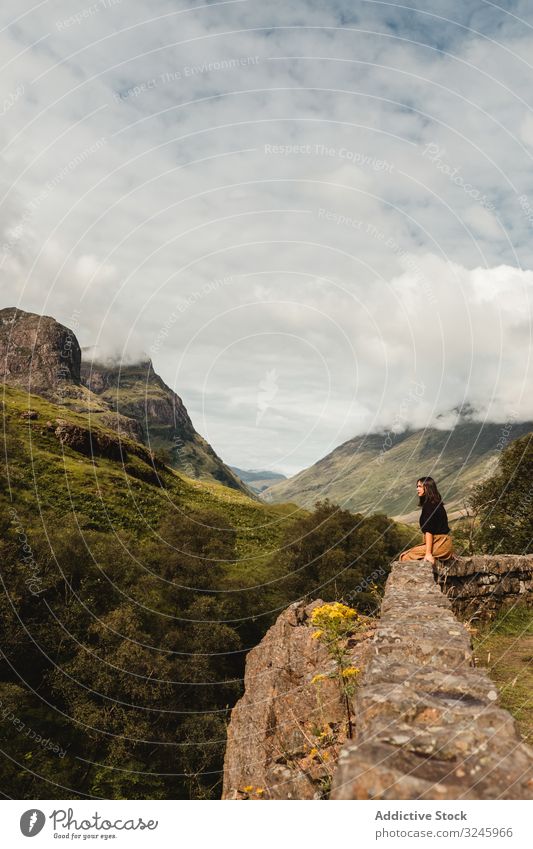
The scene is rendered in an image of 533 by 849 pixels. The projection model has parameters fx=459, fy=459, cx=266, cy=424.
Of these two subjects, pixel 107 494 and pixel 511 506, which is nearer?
pixel 511 506

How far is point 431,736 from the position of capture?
4.39m

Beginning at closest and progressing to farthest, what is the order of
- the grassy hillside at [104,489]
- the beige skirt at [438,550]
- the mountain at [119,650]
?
the beige skirt at [438,550]
the mountain at [119,650]
the grassy hillside at [104,489]

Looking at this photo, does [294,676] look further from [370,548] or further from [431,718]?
Answer: [370,548]

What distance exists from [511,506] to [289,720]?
41.0 meters

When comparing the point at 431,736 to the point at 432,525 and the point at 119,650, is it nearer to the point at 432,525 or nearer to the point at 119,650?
the point at 432,525

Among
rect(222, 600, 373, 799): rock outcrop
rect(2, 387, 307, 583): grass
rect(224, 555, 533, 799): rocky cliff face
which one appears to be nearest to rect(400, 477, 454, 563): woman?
rect(224, 555, 533, 799): rocky cliff face

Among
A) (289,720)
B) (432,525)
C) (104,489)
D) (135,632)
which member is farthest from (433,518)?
(104,489)

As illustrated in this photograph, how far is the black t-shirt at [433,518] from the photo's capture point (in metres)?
13.3

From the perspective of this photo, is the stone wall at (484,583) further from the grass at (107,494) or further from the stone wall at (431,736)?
the grass at (107,494)

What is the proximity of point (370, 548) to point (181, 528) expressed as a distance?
25498 millimetres

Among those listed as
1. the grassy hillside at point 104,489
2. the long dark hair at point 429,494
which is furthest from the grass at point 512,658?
the grassy hillside at point 104,489

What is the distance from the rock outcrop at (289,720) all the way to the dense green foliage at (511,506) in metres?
29.8
